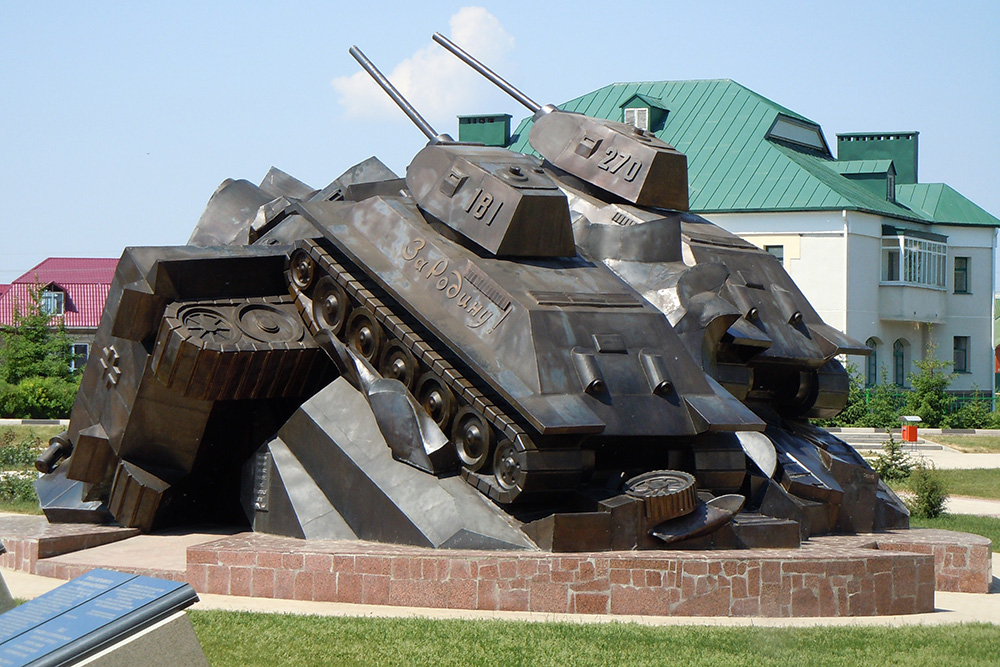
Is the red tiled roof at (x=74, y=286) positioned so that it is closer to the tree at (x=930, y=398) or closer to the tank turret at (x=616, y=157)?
the tree at (x=930, y=398)

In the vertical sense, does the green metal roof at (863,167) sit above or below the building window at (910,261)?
above

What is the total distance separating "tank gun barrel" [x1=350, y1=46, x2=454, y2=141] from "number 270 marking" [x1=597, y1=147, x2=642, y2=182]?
1.75 metres

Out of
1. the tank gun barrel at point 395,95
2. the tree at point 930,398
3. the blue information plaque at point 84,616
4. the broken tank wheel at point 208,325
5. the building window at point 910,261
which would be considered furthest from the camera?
the building window at point 910,261

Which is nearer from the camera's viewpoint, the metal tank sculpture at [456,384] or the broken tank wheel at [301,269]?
the metal tank sculpture at [456,384]

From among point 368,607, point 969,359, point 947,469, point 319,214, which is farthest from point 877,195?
point 368,607

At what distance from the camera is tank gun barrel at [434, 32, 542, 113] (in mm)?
16125

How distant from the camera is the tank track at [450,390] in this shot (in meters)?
9.92

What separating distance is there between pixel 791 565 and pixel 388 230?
15.1 ft

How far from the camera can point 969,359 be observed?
3947 centimetres

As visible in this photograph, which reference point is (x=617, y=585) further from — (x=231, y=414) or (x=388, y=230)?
(x=231, y=414)

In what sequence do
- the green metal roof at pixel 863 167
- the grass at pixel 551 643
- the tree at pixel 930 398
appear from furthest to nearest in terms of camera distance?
the green metal roof at pixel 863 167 < the tree at pixel 930 398 < the grass at pixel 551 643

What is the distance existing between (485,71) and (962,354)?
1060 inches

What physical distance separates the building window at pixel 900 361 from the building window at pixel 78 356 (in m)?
22.9

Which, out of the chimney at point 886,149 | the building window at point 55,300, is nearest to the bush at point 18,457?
the building window at point 55,300
